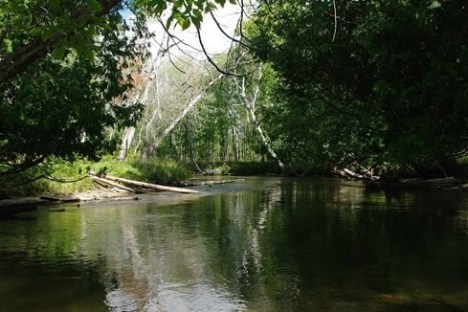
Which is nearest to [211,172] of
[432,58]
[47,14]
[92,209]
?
A: [92,209]

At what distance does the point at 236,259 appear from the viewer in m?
9.73

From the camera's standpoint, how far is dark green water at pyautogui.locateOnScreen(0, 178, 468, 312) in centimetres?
721

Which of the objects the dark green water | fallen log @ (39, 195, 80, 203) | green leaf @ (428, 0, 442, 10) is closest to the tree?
the dark green water

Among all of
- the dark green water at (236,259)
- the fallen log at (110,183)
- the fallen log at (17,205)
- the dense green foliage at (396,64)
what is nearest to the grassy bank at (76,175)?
the fallen log at (110,183)

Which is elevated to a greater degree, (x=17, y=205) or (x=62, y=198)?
(x=62, y=198)

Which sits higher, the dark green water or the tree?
the tree

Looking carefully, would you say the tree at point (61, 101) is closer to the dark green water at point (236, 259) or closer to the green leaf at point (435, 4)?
the dark green water at point (236, 259)

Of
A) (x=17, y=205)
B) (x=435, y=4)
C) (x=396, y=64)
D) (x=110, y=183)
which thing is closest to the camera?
(x=435, y=4)

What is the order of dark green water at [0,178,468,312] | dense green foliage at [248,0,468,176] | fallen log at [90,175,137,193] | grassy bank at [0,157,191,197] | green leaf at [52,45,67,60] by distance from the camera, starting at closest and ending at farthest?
green leaf at [52,45,67,60]
dark green water at [0,178,468,312]
dense green foliage at [248,0,468,176]
grassy bank at [0,157,191,197]
fallen log at [90,175,137,193]

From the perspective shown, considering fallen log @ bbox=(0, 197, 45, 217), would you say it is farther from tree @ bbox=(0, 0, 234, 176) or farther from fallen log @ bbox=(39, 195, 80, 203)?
tree @ bbox=(0, 0, 234, 176)

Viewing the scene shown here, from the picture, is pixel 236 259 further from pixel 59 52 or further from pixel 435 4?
pixel 59 52

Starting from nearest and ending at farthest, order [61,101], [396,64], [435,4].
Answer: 1. [435,4]
2. [396,64]
3. [61,101]

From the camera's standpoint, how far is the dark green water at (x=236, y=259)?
7.21 m

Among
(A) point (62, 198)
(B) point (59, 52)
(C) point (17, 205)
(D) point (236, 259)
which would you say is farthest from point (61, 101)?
(A) point (62, 198)
